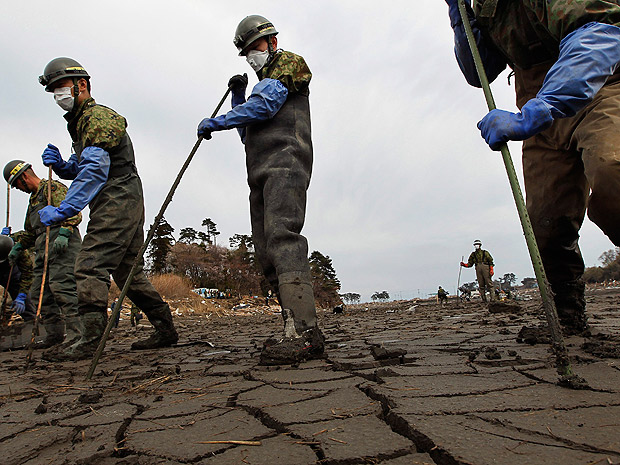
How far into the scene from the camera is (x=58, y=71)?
11.0 ft

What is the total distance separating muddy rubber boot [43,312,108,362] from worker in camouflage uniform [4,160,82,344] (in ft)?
3.30

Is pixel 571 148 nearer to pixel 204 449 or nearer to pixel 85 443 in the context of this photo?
pixel 204 449

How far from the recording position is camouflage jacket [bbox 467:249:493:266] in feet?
39.9

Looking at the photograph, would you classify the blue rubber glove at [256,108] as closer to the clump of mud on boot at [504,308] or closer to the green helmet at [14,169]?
the green helmet at [14,169]

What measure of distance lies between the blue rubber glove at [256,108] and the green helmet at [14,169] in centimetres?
339

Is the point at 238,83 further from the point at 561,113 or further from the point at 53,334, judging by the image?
the point at 53,334

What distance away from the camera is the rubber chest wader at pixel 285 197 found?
2412mm

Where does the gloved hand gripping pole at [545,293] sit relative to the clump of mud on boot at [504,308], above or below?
above

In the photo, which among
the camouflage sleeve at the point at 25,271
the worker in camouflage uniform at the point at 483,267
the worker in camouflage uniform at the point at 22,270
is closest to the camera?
the worker in camouflage uniform at the point at 22,270

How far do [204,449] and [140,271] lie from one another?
309 cm

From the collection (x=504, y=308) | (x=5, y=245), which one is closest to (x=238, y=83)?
(x=5, y=245)

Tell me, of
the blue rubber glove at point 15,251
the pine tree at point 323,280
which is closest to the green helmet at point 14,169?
the blue rubber glove at point 15,251

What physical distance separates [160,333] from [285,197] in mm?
2095

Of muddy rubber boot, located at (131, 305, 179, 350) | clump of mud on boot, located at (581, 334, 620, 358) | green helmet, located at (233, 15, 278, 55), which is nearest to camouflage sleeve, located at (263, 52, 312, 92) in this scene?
green helmet, located at (233, 15, 278, 55)
